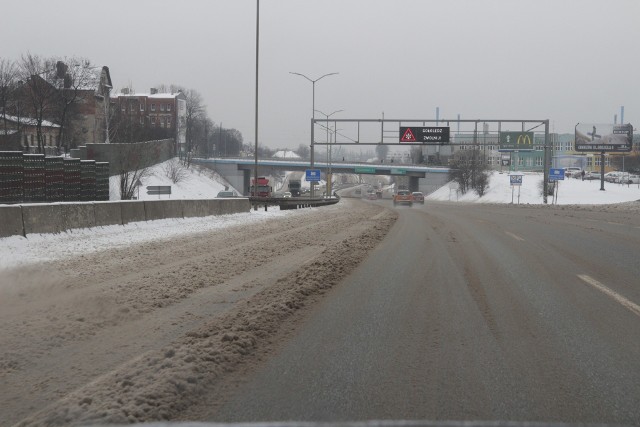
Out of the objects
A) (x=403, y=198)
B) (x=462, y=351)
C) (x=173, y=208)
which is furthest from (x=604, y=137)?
(x=462, y=351)

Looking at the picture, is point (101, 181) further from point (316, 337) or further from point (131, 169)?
point (316, 337)

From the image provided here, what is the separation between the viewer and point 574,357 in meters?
6.13

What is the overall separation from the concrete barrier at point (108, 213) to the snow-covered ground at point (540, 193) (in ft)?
209

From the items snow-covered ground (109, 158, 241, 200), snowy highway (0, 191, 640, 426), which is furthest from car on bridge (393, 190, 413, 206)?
snowy highway (0, 191, 640, 426)

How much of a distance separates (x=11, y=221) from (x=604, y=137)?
78333mm

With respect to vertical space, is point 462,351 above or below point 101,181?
below

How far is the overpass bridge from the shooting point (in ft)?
355

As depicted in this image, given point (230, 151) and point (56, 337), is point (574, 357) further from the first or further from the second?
point (230, 151)

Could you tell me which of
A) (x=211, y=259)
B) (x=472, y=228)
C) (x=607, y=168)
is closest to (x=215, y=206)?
(x=472, y=228)

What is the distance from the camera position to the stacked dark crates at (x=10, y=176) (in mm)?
20703

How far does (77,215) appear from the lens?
1778 cm

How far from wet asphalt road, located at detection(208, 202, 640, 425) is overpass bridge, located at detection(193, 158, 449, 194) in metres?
95.3

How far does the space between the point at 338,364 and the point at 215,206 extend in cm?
2403

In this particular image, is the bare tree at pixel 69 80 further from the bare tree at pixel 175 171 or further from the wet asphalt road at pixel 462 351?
the wet asphalt road at pixel 462 351
